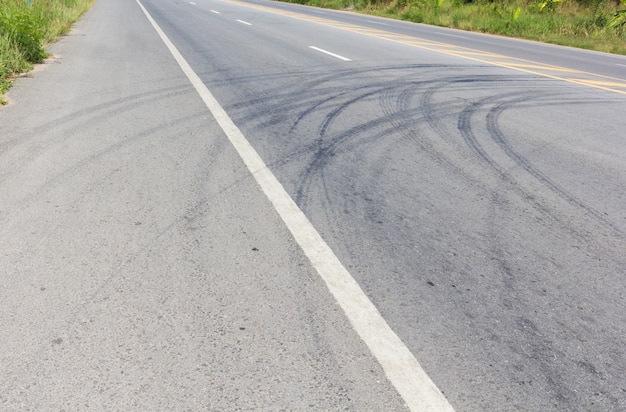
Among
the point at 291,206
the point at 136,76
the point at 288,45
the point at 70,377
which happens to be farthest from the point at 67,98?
the point at 288,45

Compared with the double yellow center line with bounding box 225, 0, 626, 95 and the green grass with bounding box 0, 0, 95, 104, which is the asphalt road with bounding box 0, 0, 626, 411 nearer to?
the green grass with bounding box 0, 0, 95, 104

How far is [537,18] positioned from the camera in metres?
25.9

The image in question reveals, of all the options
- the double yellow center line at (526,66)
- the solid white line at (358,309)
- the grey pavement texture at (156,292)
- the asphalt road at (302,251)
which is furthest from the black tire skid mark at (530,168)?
the double yellow center line at (526,66)

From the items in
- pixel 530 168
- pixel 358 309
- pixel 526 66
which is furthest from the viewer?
pixel 526 66

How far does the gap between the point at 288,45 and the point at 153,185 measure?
10.9 metres

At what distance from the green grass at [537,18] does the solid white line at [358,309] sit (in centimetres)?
1869

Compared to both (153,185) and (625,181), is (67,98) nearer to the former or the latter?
(153,185)

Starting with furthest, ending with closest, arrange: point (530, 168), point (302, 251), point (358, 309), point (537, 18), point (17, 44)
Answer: point (537, 18) → point (17, 44) → point (530, 168) → point (302, 251) → point (358, 309)

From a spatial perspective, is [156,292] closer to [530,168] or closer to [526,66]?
[530,168]

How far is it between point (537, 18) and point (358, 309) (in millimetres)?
26048

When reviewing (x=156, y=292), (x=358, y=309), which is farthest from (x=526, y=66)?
(x=156, y=292)

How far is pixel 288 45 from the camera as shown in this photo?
14945mm

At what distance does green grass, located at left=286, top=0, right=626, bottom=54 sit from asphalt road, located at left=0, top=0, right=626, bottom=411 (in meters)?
16.2

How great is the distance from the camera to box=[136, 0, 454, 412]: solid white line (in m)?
2.44
